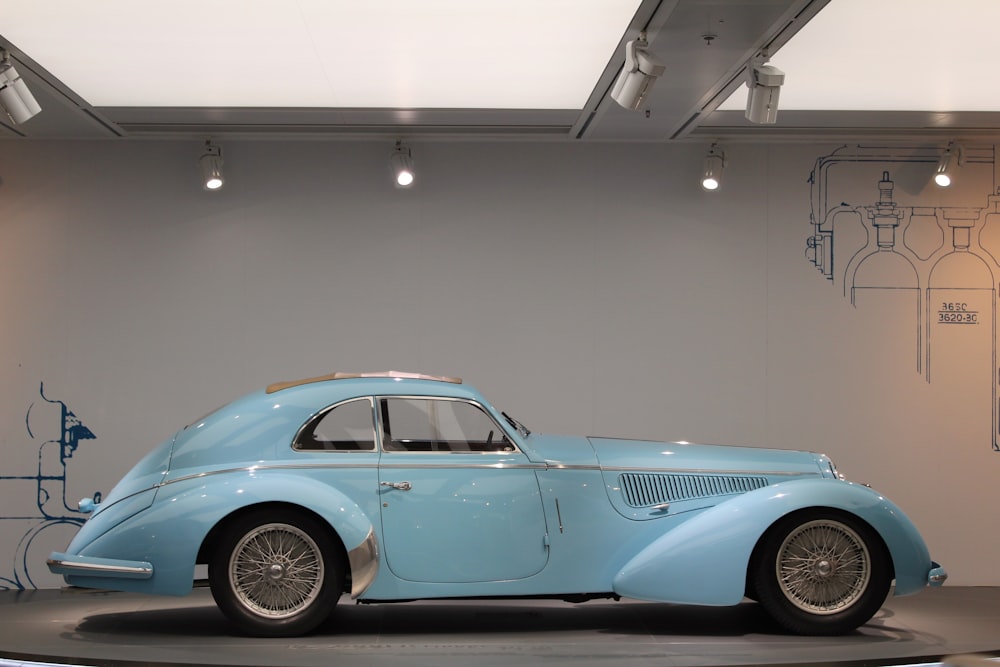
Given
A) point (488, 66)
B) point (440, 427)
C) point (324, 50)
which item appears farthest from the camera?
point (488, 66)

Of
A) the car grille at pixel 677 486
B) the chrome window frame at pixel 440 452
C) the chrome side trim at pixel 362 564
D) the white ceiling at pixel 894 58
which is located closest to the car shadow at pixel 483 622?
the chrome side trim at pixel 362 564

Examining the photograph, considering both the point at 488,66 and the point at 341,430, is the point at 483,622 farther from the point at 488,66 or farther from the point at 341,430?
the point at 488,66

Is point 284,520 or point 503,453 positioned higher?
point 503,453

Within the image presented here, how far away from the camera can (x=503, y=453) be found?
16.4ft

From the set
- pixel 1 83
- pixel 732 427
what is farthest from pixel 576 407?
pixel 1 83

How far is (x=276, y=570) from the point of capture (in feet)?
15.5

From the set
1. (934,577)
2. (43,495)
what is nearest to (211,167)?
(43,495)

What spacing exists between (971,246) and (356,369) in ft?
14.9

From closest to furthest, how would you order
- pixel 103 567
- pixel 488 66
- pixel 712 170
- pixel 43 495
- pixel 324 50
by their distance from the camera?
pixel 103 567 < pixel 324 50 < pixel 488 66 < pixel 43 495 < pixel 712 170

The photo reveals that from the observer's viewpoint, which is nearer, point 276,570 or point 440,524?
point 276,570

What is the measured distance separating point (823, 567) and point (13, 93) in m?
4.83

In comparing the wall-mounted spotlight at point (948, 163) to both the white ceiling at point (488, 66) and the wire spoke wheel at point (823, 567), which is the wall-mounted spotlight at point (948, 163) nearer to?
the white ceiling at point (488, 66)

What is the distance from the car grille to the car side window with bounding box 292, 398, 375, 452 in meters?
1.30

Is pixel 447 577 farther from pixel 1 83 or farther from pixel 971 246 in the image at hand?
pixel 971 246
